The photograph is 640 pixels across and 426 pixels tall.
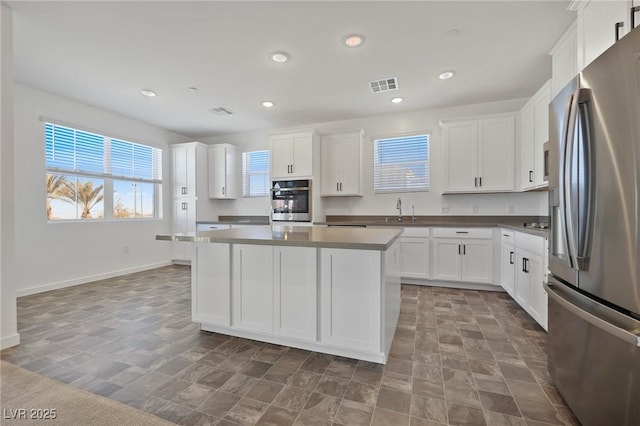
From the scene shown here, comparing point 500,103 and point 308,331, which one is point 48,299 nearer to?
point 308,331

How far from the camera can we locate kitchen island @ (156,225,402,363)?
78.4 inches

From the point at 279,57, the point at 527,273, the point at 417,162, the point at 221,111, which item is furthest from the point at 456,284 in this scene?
Result: the point at 221,111

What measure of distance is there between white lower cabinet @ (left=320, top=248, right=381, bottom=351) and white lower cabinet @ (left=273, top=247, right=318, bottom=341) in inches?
3.2

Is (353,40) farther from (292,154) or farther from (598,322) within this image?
(598,322)

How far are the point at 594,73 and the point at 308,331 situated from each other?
2.30 m

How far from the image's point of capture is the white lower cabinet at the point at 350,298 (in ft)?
6.50

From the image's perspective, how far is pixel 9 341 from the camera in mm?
2285

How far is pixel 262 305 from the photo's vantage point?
7.68 feet

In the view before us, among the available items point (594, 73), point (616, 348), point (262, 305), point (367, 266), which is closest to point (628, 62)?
point (594, 73)

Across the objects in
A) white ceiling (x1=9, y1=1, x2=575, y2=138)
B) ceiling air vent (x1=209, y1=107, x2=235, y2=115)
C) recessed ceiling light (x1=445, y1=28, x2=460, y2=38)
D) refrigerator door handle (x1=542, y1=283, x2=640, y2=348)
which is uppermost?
ceiling air vent (x1=209, y1=107, x2=235, y2=115)

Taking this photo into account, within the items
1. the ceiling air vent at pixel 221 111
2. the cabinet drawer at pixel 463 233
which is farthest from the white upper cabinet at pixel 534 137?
the ceiling air vent at pixel 221 111

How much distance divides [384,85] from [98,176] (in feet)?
15.6

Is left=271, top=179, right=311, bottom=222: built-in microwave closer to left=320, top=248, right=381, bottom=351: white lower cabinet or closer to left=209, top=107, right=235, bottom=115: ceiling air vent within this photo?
left=209, top=107, right=235, bottom=115: ceiling air vent

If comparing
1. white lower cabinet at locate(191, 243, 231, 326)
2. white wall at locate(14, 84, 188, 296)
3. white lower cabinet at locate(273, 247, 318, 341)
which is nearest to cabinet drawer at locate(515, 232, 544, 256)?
white lower cabinet at locate(273, 247, 318, 341)
